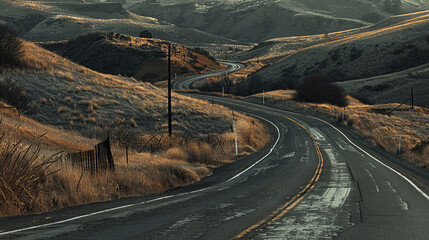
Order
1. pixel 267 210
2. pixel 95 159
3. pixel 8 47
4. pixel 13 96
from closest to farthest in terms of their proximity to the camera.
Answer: pixel 267 210 → pixel 95 159 → pixel 13 96 → pixel 8 47

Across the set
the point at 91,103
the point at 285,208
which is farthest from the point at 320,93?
the point at 285,208

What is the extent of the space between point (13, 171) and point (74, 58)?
94.3 m

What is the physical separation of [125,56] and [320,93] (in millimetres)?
48075

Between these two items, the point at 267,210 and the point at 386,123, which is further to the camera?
the point at 386,123

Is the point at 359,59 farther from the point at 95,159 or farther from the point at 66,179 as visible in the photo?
the point at 66,179

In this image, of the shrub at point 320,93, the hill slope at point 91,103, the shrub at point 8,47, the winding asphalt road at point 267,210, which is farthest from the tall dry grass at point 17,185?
the shrub at point 320,93

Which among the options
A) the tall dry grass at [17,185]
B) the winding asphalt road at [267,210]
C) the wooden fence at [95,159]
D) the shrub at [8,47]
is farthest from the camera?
the shrub at [8,47]

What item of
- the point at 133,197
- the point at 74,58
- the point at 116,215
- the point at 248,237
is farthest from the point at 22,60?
the point at 74,58

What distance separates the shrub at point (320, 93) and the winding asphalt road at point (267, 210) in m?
48.0

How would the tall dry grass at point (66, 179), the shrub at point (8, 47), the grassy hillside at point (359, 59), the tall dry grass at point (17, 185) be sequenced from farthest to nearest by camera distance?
1. the grassy hillside at point (359, 59)
2. the shrub at point (8, 47)
3. the tall dry grass at point (66, 179)
4. the tall dry grass at point (17, 185)

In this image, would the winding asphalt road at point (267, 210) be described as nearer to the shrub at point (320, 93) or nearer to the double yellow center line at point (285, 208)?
the double yellow center line at point (285, 208)

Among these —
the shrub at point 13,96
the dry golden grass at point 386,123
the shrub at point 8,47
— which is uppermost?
the shrub at point 8,47

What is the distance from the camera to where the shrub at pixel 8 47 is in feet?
115

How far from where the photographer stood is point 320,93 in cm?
7106
